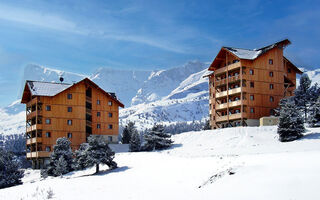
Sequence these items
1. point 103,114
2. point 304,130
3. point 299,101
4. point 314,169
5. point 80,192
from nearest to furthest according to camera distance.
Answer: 1. point 314,169
2. point 80,192
3. point 304,130
4. point 299,101
5. point 103,114

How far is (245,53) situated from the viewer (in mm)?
67000

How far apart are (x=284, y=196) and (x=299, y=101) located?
4405 centimetres

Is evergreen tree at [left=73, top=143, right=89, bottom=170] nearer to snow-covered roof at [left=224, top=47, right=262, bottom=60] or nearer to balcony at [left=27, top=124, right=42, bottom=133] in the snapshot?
balcony at [left=27, top=124, right=42, bottom=133]

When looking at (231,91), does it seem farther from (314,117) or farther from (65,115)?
(65,115)

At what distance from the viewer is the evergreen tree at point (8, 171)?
46.3m

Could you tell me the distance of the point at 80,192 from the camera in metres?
28.5

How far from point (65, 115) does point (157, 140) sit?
20.1m

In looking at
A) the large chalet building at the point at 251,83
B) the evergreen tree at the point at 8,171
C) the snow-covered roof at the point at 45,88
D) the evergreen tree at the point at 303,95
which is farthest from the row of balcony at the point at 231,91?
the evergreen tree at the point at 8,171

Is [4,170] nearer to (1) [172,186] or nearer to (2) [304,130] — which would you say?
(1) [172,186]

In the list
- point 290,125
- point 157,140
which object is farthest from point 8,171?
point 290,125

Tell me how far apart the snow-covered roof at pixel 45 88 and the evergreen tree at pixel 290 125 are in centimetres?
3856

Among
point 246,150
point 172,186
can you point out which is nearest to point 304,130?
point 246,150

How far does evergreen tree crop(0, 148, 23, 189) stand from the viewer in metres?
46.3

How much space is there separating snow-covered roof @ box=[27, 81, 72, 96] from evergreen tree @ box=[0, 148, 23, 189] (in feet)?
57.7
